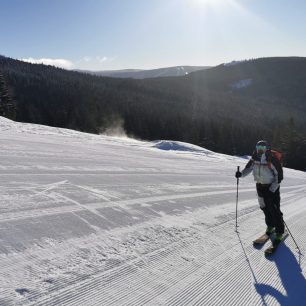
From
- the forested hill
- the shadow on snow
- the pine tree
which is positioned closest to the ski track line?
the shadow on snow

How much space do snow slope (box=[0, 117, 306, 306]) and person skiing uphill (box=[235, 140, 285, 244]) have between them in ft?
1.53

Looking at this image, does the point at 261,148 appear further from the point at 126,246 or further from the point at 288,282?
the point at 126,246

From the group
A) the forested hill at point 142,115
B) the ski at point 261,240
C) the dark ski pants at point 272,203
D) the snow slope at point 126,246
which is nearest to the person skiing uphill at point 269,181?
the dark ski pants at point 272,203

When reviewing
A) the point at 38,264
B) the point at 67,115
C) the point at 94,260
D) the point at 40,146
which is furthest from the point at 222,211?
the point at 67,115

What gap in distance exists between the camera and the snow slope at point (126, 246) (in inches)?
180

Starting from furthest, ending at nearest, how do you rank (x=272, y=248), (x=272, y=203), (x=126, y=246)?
(x=272, y=203) → (x=272, y=248) → (x=126, y=246)

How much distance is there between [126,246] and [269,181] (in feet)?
9.61

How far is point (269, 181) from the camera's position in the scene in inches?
283

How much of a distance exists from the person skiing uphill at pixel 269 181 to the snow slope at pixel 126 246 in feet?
1.53

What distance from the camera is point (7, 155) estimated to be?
11055 millimetres

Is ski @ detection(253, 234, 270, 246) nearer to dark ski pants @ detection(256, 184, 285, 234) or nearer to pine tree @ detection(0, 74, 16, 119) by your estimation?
dark ski pants @ detection(256, 184, 285, 234)

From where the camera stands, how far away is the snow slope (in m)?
4.57

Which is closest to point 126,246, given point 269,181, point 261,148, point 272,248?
point 272,248

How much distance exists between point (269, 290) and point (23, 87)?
4992 inches
